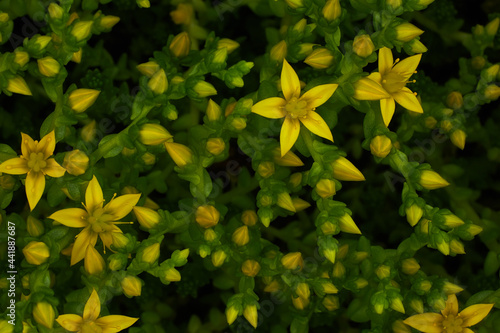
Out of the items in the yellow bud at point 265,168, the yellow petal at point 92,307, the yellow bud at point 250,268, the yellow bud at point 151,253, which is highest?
the yellow bud at point 265,168

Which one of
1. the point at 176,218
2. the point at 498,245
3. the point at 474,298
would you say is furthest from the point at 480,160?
the point at 176,218

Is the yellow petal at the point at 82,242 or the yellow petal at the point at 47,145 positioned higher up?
the yellow petal at the point at 47,145

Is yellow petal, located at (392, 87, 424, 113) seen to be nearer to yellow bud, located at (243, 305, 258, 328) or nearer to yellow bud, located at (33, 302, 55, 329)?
yellow bud, located at (243, 305, 258, 328)

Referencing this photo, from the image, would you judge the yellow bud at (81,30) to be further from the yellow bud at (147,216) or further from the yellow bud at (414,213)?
the yellow bud at (414,213)

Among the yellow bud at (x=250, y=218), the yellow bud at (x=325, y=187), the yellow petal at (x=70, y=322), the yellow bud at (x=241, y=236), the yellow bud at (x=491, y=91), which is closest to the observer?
the yellow petal at (x=70, y=322)

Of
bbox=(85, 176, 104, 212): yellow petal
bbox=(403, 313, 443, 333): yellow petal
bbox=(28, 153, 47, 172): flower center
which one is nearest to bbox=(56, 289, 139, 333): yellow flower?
bbox=(85, 176, 104, 212): yellow petal

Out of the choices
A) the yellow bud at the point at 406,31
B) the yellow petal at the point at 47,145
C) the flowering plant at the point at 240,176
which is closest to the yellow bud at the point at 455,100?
the flowering plant at the point at 240,176
